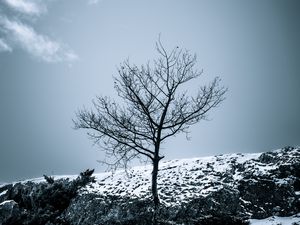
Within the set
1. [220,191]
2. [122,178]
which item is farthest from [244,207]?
[122,178]

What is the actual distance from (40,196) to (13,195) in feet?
11.9

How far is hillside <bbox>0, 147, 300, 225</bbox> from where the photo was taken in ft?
47.2

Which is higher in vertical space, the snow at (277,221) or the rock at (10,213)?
the rock at (10,213)

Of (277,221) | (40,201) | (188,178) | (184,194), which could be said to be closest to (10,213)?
(40,201)

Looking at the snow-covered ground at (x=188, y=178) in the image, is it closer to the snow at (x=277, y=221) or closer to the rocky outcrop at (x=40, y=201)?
the rocky outcrop at (x=40, y=201)

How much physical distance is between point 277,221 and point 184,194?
5.26 metres

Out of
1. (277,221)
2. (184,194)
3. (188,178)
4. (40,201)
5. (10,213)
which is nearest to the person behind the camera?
(277,221)

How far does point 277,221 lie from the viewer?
13.0 meters

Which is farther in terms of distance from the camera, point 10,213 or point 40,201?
point 40,201

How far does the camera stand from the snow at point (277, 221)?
41.1 ft

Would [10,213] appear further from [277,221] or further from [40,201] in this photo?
[277,221]

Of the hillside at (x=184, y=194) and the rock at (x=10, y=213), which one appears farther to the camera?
the rock at (x=10, y=213)

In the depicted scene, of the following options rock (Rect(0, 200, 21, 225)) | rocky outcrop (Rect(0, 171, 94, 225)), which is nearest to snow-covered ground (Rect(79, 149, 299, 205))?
rocky outcrop (Rect(0, 171, 94, 225))

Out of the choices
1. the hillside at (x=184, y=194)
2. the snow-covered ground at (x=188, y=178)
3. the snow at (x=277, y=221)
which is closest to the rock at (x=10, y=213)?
the hillside at (x=184, y=194)
